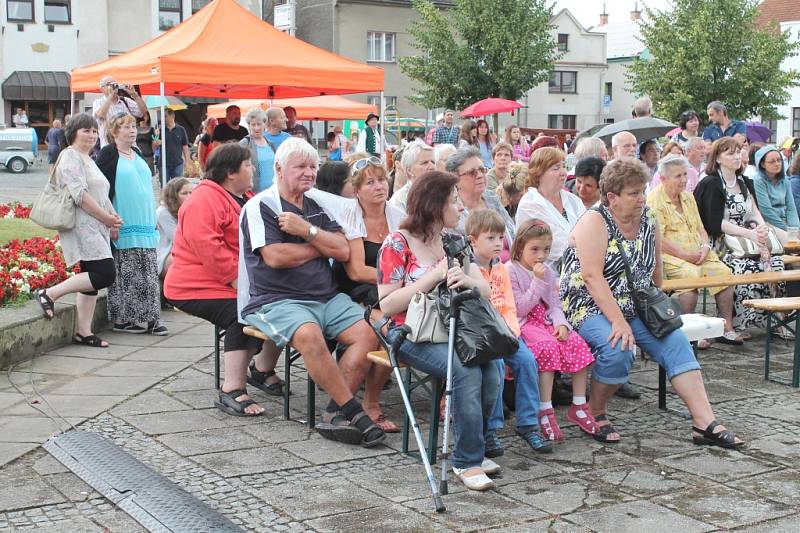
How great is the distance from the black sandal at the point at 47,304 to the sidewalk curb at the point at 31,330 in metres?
0.04

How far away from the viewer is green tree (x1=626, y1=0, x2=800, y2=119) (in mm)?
33875

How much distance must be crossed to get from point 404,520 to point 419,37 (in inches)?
1454

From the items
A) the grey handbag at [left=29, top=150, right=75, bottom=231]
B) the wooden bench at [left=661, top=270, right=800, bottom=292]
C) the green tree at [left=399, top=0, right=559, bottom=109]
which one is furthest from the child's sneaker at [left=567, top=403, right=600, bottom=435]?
the green tree at [left=399, top=0, right=559, bottom=109]

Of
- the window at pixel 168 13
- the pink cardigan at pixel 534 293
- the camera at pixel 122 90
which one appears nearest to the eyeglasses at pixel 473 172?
the pink cardigan at pixel 534 293

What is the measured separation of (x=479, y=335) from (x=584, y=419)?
1.16 meters

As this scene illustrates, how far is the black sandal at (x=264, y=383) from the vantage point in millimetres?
6684

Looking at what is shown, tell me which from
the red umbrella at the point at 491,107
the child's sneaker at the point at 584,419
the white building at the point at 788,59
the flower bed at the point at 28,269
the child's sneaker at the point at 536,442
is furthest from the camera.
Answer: the white building at the point at 788,59

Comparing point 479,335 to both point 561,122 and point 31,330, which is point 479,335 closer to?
point 31,330

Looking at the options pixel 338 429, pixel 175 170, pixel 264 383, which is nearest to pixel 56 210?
pixel 264 383

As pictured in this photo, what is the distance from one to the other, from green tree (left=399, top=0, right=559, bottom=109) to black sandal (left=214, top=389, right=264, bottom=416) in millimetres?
33280

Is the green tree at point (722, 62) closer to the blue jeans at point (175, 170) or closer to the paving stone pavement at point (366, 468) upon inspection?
the blue jeans at point (175, 170)

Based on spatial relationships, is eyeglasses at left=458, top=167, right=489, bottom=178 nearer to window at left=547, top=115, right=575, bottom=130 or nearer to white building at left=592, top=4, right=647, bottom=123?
white building at left=592, top=4, right=647, bottom=123

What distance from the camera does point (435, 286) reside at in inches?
203

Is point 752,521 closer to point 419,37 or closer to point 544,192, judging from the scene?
point 544,192
